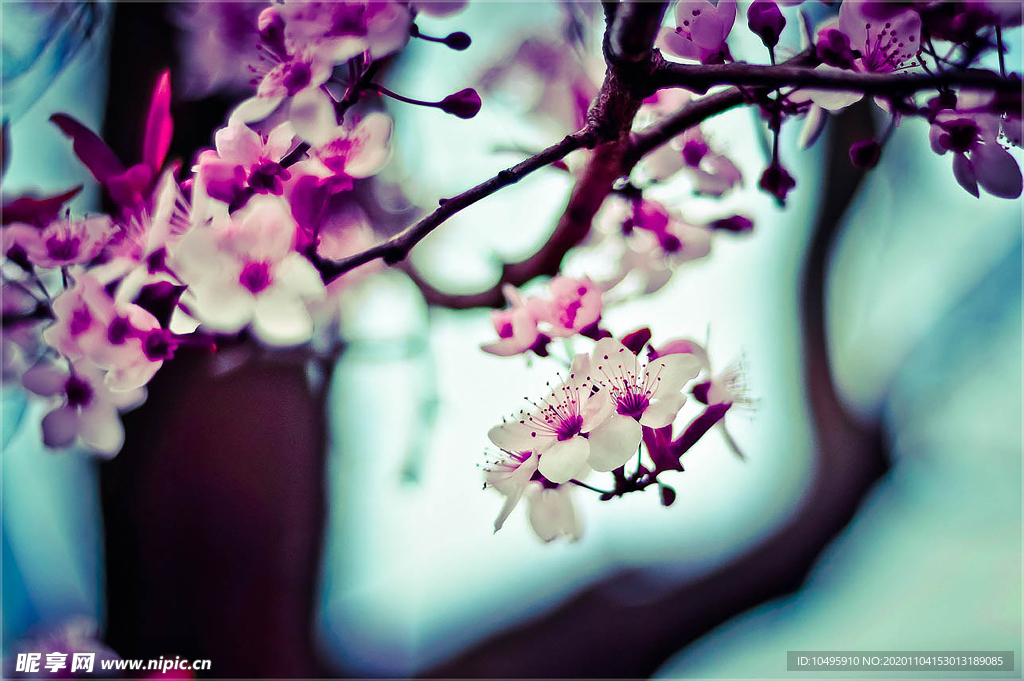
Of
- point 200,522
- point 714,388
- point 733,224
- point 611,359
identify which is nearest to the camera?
point 611,359

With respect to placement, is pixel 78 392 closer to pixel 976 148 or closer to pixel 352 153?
pixel 352 153

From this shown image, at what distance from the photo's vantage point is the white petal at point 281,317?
0.39 m

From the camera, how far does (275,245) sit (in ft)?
1.34

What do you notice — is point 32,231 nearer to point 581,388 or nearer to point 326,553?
point 581,388

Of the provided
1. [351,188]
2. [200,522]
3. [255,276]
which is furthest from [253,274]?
[200,522]

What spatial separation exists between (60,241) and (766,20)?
613 mm

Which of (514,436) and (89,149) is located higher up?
(89,149)

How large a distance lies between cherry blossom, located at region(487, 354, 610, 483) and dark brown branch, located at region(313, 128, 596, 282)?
144mm

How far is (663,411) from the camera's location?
1.42ft

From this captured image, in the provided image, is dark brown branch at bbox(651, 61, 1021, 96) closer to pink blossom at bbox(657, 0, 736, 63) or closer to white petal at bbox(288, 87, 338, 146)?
pink blossom at bbox(657, 0, 736, 63)

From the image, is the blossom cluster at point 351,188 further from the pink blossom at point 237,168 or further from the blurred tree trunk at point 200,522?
the blurred tree trunk at point 200,522

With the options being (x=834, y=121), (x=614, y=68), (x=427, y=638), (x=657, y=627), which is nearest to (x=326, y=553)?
(x=427, y=638)

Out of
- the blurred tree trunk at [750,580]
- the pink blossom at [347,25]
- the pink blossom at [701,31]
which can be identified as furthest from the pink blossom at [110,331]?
the blurred tree trunk at [750,580]

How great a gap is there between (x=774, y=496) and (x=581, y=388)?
892mm
